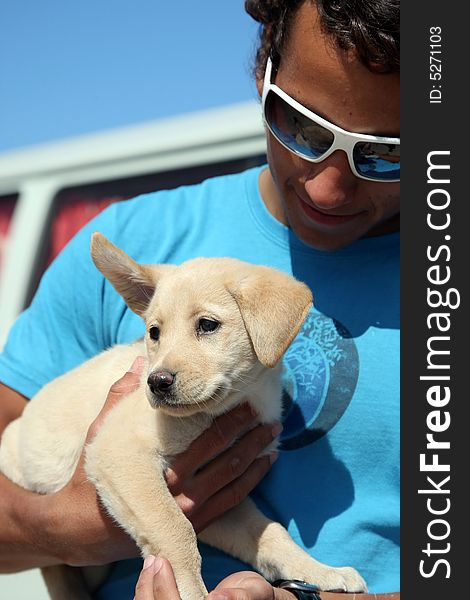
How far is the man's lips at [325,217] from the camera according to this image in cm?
249

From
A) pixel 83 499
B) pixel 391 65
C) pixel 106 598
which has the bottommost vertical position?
pixel 106 598

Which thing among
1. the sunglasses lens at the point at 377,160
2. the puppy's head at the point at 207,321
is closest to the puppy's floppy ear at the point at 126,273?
the puppy's head at the point at 207,321

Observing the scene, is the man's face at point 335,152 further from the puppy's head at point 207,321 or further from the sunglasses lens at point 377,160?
the puppy's head at point 207,321

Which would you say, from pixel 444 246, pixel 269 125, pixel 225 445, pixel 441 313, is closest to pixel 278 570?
pixel 225 445

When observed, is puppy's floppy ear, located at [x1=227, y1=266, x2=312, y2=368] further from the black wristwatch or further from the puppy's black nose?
the black wristwatch

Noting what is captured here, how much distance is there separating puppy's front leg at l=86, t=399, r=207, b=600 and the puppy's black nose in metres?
0.22

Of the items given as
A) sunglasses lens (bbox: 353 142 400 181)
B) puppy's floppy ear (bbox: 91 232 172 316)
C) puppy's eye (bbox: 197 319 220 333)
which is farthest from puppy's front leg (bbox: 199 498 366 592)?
sunglasses lens (bbox: 353 142 400 181)

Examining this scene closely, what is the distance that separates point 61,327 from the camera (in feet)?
9.23

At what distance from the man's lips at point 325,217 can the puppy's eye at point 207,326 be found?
487 millimetres

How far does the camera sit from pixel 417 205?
2.20 meters

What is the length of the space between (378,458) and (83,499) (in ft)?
2.99

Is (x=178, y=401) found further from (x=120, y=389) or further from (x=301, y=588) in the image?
(x=301, y=588)

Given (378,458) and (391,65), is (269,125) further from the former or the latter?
(378,458)

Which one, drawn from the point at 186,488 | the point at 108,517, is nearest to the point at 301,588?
the point at 186,488
